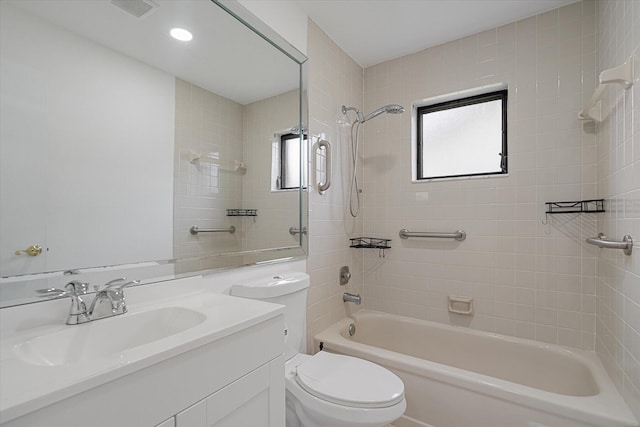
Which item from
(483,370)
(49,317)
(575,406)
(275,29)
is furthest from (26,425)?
(483,370)

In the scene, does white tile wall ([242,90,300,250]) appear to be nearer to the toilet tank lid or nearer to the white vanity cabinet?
the toilet tank lid

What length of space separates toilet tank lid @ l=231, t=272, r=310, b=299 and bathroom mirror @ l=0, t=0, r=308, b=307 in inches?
5.1

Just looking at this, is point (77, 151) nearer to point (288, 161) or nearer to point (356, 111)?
point (288, 161)

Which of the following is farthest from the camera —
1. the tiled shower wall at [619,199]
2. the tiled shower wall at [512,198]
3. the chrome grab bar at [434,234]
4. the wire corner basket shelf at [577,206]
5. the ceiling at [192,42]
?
the chrome grab bar at [434,234]

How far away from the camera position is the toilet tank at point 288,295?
137 centimetres

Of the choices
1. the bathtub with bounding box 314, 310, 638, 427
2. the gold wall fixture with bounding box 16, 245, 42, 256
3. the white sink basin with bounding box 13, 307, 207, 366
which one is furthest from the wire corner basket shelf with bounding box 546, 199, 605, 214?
the gold wall fixture with bounding box 16, 245, 42, 256

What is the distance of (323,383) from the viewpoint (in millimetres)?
1310

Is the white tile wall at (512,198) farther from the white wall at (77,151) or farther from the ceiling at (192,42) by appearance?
the white wall at (77,151)

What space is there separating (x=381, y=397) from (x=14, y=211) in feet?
4.58

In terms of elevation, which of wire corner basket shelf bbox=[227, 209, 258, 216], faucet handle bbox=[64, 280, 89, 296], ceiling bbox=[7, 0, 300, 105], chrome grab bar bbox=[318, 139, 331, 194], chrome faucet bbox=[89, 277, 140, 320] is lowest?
chrome faucet bbox=[89, 277, 140, 320]

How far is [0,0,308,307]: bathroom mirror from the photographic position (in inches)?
34.0

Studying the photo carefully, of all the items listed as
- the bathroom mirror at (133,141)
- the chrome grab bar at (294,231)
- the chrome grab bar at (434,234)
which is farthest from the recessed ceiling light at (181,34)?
the chrome grab bar at (434,234)

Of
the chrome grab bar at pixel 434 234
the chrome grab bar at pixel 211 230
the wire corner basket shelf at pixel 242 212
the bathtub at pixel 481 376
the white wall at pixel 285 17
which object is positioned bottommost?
the bathtub at pixel 481 376

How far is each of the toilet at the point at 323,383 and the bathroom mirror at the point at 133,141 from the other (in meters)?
0.24
